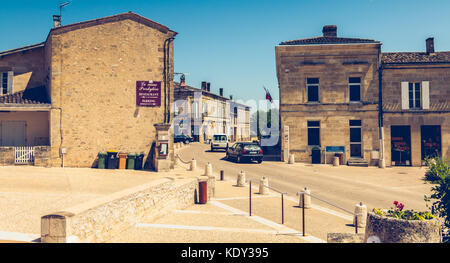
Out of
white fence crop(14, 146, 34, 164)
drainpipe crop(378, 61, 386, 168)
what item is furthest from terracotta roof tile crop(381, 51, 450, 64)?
white fence crop(14, 146, 34, 164)

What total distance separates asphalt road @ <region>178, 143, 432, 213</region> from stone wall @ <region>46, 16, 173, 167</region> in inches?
226

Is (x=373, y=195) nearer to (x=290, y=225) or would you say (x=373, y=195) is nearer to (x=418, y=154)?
(x=290, y=225)

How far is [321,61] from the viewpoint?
24812mm

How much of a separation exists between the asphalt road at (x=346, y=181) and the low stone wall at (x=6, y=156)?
419 inches

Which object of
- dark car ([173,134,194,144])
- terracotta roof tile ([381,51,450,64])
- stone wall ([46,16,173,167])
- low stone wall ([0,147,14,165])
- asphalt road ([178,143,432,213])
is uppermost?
terracotta roof tile ([381,51,450,64])

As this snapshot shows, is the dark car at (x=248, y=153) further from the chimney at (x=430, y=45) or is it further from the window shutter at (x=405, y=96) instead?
the chimney at (x=430, y=45)

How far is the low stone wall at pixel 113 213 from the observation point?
5465 mm

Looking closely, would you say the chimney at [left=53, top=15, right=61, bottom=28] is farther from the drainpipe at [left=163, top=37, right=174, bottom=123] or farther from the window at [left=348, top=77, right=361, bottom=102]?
the window at [left=348, top=77, right=361, bottom=102]

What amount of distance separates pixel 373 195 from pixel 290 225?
6882 millimetres

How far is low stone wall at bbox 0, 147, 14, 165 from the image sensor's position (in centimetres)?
1822
